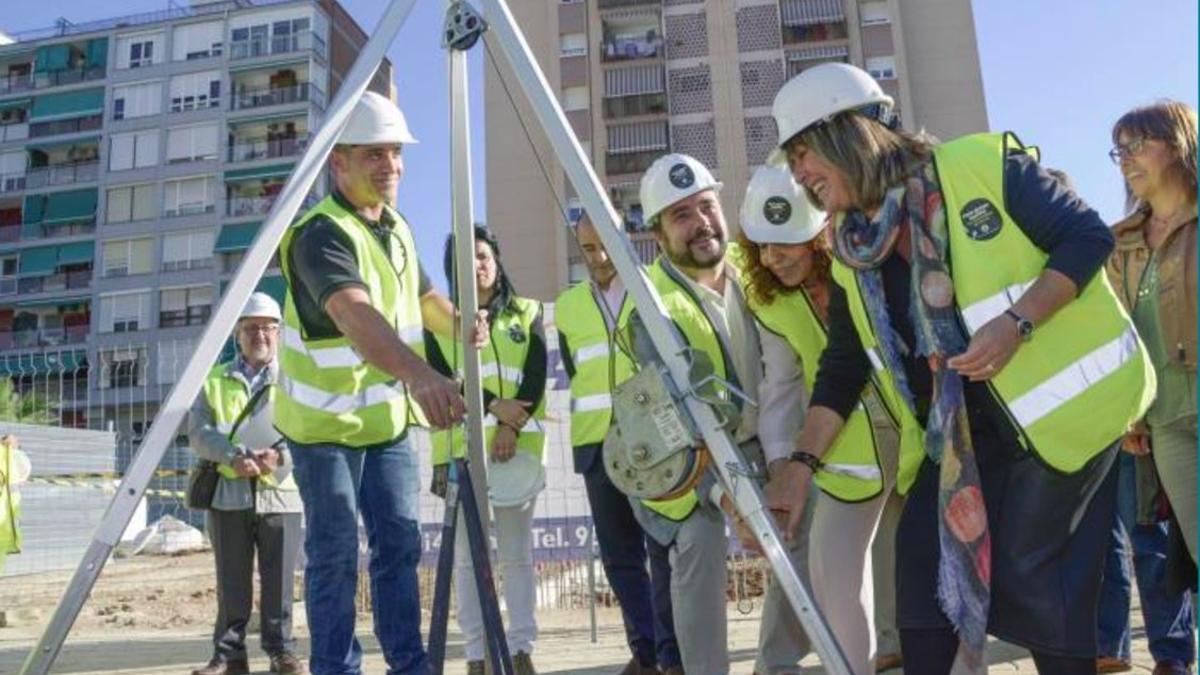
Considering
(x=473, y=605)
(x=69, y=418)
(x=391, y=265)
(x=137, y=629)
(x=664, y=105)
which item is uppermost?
(x=664, y=105)

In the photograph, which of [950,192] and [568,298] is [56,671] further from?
[950,192]

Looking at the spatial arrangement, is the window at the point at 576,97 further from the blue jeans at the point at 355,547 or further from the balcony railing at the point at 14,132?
the blue jeans at the point at 355,547

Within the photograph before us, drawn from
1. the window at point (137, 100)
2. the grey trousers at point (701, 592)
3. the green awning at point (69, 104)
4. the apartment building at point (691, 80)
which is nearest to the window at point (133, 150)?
the window at point (137, 100)

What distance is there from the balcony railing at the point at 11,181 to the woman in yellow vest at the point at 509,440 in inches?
2199

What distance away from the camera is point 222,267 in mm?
47875

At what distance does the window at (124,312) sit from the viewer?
4812cm

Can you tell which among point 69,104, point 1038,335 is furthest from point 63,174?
point 1038,335

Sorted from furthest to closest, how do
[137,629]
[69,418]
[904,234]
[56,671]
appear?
[69,418] → [137,629] → [56,671] → [904,234]

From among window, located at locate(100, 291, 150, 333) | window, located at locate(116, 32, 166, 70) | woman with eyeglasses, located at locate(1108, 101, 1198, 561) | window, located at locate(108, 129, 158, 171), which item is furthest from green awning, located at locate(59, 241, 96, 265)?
woman with eyeglasses, located at locate(1108, 101, 1198, 561)

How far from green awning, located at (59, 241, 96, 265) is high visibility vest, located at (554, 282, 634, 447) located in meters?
51.4

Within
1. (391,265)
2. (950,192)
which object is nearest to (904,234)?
(950,192)

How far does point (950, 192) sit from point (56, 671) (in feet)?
17.4

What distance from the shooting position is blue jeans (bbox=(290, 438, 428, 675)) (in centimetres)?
302

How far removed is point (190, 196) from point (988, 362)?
51594 millimetres
